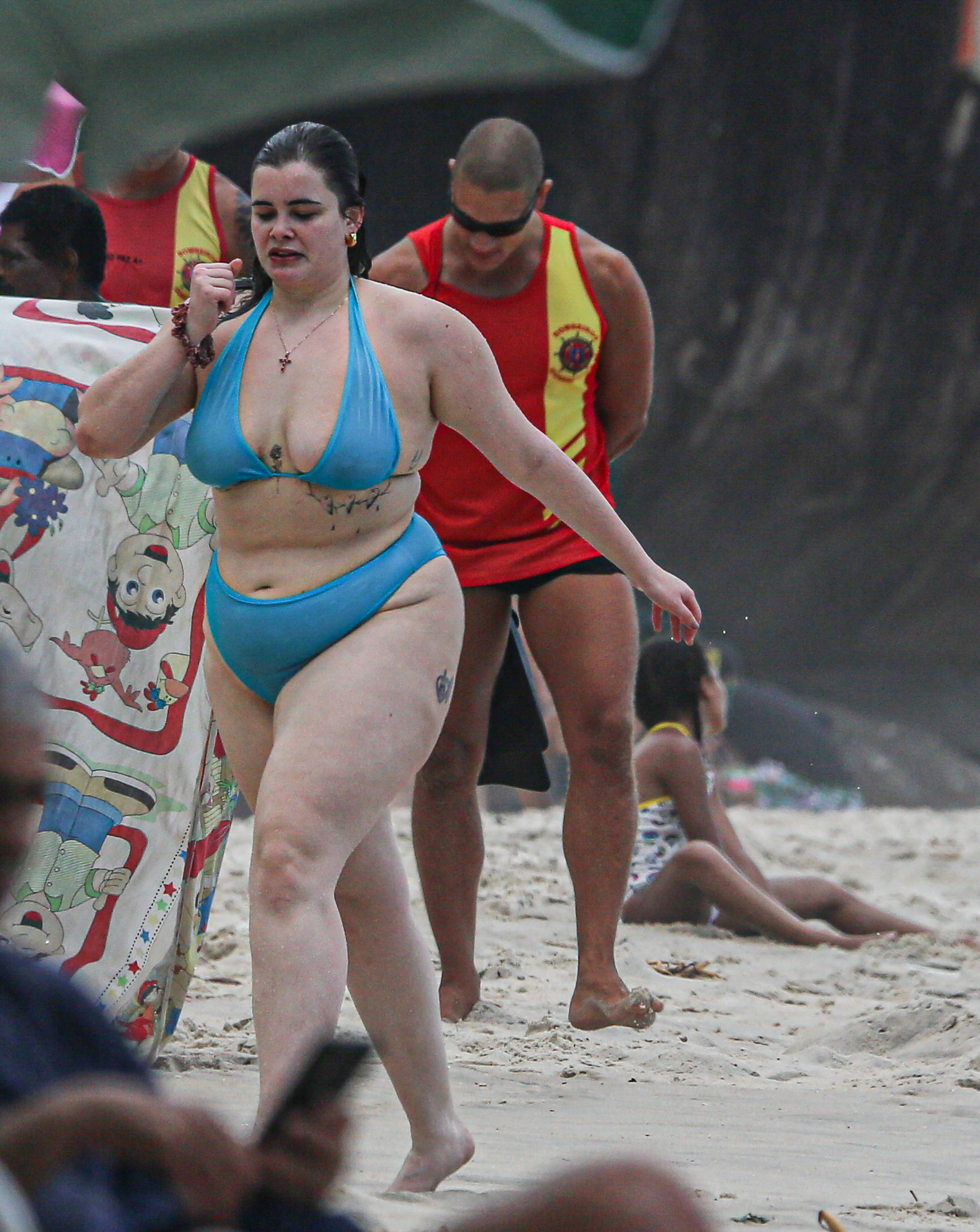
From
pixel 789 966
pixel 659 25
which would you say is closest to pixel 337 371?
pixel 789 966

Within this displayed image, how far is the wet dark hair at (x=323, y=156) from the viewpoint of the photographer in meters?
2.75

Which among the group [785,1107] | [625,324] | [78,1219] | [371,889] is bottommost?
[785,1107]

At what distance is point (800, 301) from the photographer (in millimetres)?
13078

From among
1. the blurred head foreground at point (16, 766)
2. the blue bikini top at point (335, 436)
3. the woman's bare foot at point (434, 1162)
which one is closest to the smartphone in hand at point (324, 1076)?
the blurred head foreground at point (16, 766)

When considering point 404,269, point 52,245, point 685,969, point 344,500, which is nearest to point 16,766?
point 344,500

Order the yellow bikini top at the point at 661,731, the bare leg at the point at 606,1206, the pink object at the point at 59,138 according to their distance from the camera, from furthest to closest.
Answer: the yellow bikini top at the point at 661,731
the pink object at the point at 59,138
the bare leg at the point at 606,1206

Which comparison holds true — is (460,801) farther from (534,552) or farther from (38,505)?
(38,505)

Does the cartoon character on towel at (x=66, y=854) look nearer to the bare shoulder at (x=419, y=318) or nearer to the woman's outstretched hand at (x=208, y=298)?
the woman's outstretched hand at (x=208, y=298)

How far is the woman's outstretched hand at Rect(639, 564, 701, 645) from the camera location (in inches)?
113

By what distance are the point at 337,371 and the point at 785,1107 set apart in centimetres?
176

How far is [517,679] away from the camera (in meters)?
4.31

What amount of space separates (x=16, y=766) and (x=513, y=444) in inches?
69.0

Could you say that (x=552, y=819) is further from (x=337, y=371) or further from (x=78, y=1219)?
(x=78, y=1219)

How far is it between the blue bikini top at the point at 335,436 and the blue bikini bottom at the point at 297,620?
144mm
